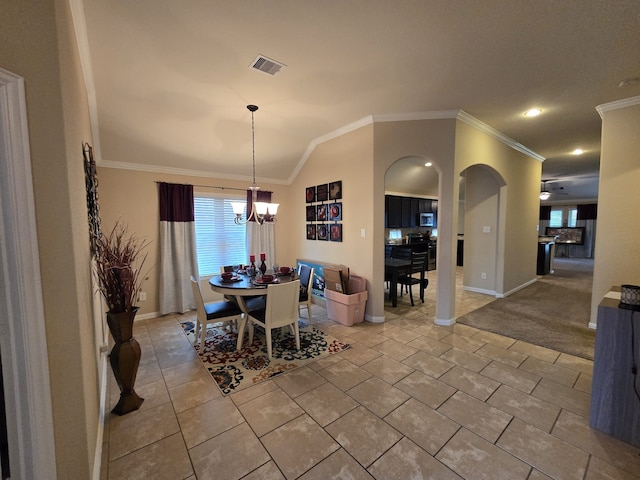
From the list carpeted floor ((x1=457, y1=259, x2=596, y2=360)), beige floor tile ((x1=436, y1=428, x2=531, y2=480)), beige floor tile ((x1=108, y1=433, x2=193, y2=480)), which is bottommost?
beige floor tile ((x1=108, y1=433, x2=193, y2=480))

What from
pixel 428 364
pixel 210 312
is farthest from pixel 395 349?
pixel 210 312

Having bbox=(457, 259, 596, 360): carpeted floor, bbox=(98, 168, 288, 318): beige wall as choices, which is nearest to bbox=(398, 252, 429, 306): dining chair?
bbox=(457, 259, 596, 360): carpeted floor

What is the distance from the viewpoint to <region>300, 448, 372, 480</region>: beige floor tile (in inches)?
58.2

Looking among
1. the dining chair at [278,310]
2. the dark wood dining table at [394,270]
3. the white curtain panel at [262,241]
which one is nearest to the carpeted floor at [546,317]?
the dark wood dining table at [394,270]

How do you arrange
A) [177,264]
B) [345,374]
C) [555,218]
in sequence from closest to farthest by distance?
[345,374], [177,264], [555,218]

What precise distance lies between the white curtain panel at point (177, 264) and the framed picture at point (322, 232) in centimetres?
212

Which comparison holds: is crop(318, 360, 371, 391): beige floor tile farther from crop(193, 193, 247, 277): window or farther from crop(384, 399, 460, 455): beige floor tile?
crop(193, 193, 247, 277): window

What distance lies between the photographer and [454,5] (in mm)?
1733

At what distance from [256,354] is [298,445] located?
1.33m

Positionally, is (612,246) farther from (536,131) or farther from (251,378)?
(251,378)

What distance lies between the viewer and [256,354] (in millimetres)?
2898

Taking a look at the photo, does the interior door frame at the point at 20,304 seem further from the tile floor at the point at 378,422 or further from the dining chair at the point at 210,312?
the dining chair at the point at 210,312

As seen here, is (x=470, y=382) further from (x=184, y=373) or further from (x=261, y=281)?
(x=184, y=373)

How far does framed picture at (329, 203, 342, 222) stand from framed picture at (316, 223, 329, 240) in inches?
9.0
